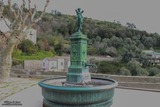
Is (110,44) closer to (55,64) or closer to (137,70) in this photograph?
(137,70)

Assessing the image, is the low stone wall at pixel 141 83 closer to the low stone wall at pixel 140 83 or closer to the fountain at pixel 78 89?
the low stone wall at pixel 140 83

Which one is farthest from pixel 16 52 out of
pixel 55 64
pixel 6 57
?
pixel 6 57

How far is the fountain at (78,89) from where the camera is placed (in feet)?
14.3

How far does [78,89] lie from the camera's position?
429 centimetres

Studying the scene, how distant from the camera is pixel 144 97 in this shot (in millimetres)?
6293

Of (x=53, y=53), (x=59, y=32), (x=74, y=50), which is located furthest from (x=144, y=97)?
(x=59, y=32)

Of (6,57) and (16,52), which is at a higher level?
(16,52)

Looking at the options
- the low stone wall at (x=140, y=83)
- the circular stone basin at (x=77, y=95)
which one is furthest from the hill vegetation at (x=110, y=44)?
the circular stone basin at (x=77, y=95)

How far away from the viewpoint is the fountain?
436 centimetres

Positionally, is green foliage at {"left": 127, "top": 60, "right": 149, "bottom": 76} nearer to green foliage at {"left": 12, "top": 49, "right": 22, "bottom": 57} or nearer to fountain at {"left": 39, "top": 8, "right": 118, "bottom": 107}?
green foliage at {"left": 12, "top": 49, "right": 22, "bottom": 57}

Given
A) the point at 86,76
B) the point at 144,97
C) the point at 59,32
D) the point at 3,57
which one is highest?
the point at 59,32

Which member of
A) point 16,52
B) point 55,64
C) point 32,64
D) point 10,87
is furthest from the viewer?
point 16,52

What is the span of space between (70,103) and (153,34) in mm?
46407

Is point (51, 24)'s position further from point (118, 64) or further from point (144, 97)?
point (144, 97)
